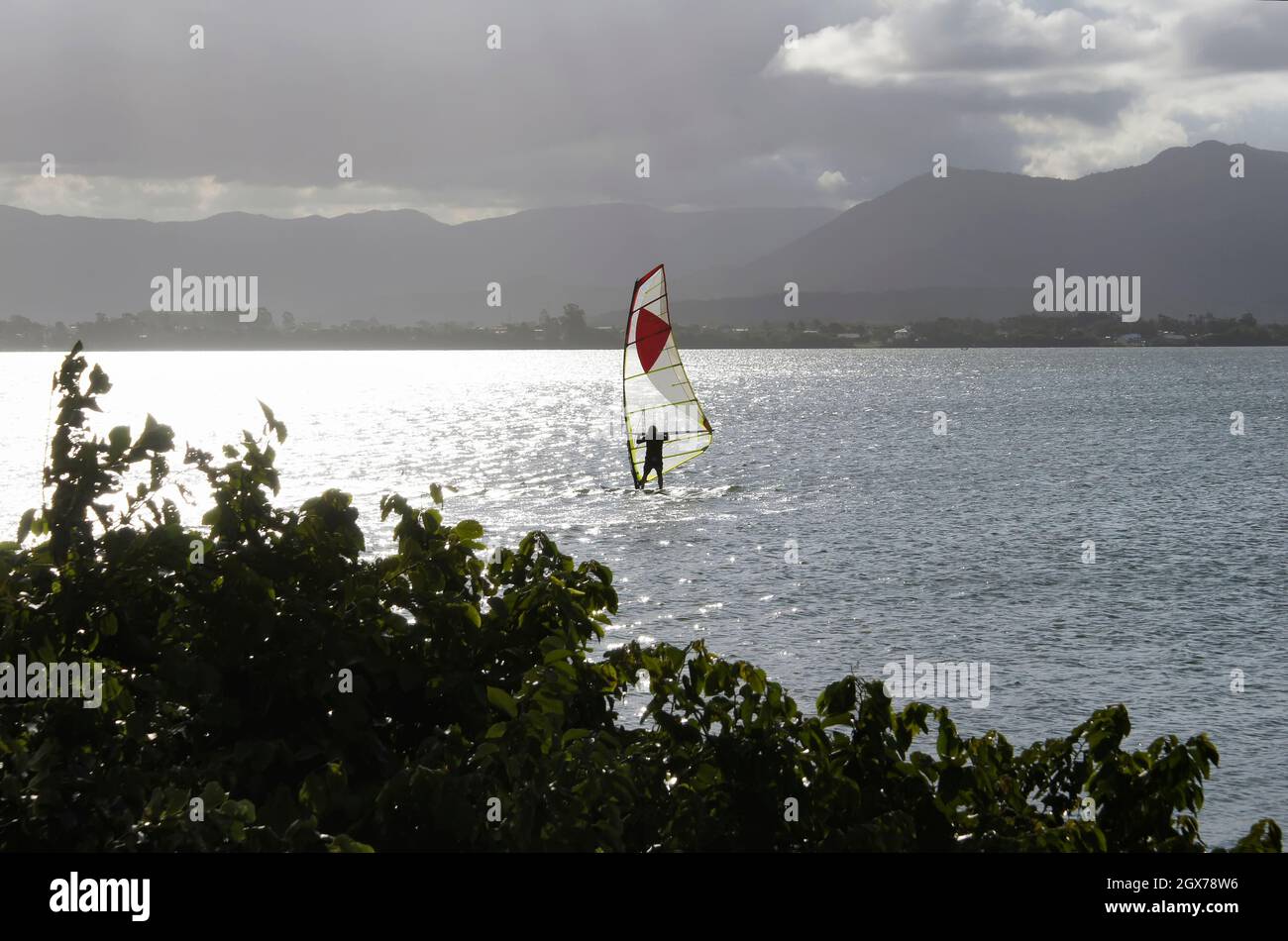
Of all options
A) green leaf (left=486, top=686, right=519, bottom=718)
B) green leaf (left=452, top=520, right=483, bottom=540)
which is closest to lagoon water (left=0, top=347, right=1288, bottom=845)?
green leaf (left=452, top=520, right=483, bottom=540)

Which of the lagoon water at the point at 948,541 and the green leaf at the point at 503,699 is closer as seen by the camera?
the green leaf at the point at 503,699

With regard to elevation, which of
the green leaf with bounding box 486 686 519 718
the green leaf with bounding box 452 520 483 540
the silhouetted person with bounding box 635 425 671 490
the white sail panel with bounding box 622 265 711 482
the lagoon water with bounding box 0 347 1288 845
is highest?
the white sail panel with bounding box 622 265 711 482

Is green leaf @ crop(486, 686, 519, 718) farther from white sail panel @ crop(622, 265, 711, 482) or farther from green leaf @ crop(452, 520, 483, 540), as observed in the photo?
white sail panel @ crop(622, 265, 711, 482)

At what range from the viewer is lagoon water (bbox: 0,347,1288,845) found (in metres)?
26.1

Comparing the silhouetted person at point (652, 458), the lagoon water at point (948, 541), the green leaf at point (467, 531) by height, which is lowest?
the lagoon water at point (948, 541)

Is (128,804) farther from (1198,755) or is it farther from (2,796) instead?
(1198,755)

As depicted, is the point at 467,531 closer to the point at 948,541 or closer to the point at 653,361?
the point at 948,541

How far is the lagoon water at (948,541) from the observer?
2612 cm

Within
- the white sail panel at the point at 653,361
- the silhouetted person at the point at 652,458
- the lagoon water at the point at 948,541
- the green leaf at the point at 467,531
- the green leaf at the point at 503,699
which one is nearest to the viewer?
the green leaf at the point at 503,699

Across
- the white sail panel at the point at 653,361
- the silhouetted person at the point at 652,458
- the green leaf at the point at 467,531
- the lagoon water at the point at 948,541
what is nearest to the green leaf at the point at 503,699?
the green leaf at the point at 467,531

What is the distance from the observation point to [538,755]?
461 centimetres

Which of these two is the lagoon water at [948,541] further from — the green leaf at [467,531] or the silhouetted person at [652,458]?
the green leaf at [467,531]

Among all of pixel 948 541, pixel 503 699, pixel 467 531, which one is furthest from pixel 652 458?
pixel 503 699
